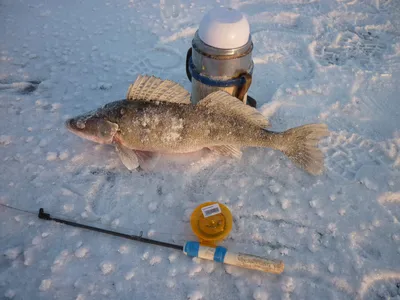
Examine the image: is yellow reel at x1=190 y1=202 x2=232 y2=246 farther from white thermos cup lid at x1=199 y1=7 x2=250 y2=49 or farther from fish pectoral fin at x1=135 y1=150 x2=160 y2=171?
white thermos cup lid at x1=199 y1=7 x2=250 y2=49

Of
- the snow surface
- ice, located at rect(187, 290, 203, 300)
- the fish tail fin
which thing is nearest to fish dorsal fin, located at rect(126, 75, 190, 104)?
the snow surface

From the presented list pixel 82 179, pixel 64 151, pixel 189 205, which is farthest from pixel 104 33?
pixel 189 205

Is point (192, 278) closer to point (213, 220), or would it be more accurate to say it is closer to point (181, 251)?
point (181, 251)

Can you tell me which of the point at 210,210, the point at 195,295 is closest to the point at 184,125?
the point at 210,210

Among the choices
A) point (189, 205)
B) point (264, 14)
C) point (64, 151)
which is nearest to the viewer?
point (189, 205)

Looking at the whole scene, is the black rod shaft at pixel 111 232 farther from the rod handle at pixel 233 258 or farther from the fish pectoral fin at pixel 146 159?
the fish pectoral fin at pixel 146 159

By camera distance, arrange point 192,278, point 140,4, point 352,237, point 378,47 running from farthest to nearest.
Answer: point 140,4
point 378,47
point 352,237
point 192,278

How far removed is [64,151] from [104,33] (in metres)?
1.87

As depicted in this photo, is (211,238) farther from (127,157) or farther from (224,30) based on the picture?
(224,30)

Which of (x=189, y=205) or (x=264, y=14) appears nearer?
(x=189, y=205)

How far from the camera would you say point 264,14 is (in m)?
3.93

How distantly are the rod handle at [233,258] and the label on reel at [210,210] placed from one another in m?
0.17

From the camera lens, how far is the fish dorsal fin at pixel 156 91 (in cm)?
215

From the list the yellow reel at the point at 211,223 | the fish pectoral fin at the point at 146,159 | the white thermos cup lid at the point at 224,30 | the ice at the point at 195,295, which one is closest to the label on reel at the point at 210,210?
the yellow reel at the point at 211,223
